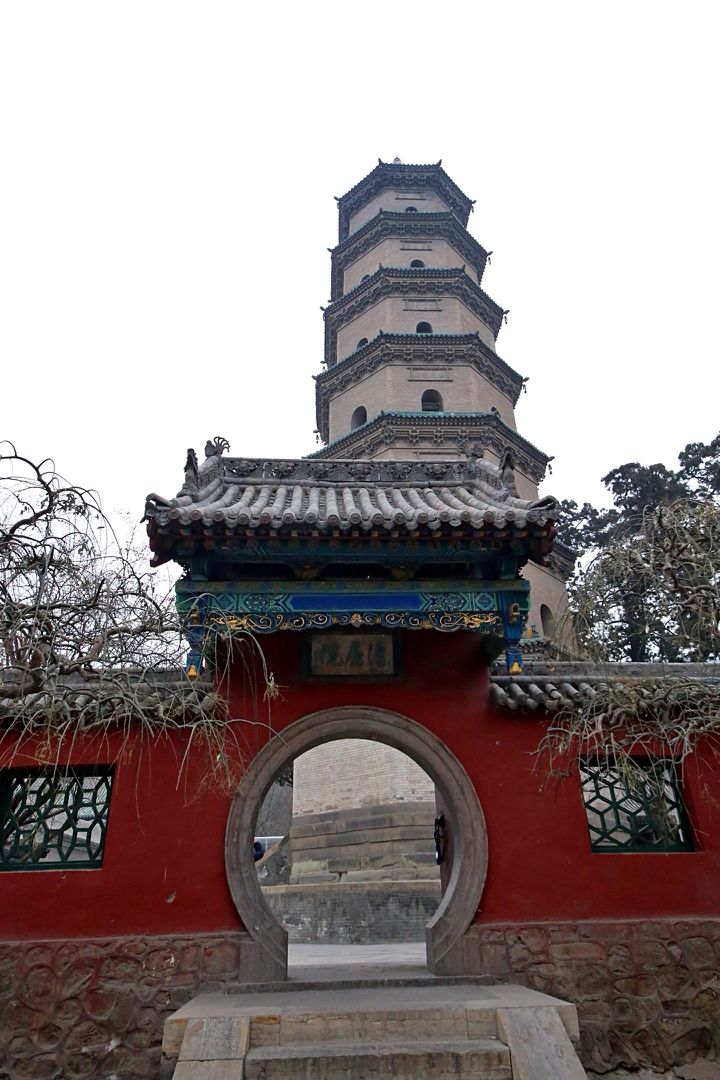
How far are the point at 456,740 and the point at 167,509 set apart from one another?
10.4 feet

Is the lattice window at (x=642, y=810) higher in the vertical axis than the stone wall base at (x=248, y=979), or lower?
higher

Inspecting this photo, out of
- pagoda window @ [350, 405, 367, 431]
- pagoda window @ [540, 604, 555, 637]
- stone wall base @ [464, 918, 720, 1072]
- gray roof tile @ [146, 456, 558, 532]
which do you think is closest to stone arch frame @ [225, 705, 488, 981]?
stone wall base @ [464, 918, 720, 1072]

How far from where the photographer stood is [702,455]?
1912cm

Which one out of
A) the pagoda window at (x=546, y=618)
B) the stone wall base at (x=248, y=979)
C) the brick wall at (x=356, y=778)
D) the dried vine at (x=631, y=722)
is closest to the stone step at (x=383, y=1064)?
the stone wall base at (x=248, y=979)

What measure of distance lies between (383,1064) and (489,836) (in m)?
2.11

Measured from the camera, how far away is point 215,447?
8.03 metres

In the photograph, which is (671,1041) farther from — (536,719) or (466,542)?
(466,542)

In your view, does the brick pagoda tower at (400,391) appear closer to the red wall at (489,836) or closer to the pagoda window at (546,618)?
the pagoda window at (546,618)

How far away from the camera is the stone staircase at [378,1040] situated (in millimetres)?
4207

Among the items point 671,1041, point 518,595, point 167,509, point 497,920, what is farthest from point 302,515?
point 671,1041

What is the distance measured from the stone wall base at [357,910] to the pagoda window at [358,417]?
30.5 feet

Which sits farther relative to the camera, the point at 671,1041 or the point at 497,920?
the point at 497,920

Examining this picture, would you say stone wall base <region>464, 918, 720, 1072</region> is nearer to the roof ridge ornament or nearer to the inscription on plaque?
the inscription on plaque

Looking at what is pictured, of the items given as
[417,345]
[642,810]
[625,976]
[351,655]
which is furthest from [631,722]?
[417,345]
